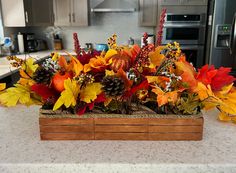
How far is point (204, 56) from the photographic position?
3.23 m

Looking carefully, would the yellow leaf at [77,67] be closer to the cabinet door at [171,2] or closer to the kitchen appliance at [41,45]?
the cabinet door at [171,2]

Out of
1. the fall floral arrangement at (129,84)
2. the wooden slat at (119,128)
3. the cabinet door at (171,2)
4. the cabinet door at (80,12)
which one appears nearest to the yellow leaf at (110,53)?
the fall floral arrangement at (129,84)

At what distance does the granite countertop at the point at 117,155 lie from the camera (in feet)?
2.06

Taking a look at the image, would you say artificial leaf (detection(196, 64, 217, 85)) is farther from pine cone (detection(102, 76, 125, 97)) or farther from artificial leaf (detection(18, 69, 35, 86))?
artificial leaf (detection(18, 69, 35, 86))

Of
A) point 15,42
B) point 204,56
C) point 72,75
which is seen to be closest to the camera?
point 72,75

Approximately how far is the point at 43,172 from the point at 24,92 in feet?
0.85

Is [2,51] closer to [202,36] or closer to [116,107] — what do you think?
[202,36]

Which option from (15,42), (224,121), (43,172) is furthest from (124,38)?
(43,172)

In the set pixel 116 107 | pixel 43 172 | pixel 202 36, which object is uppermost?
pixel 202 36

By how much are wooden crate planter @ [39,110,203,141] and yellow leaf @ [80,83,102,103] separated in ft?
0.20

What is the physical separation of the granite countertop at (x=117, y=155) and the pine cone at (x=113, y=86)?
0.62 ft

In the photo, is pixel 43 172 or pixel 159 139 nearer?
pixel 43 172

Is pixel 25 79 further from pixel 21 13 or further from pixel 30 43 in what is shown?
pixel 30 43

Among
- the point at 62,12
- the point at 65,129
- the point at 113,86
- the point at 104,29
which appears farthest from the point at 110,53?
the point at 104,29
